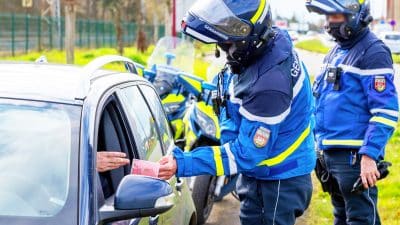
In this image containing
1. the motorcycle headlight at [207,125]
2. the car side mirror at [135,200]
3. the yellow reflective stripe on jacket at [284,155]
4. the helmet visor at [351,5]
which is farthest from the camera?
the motorcycle headlight at [207,125]

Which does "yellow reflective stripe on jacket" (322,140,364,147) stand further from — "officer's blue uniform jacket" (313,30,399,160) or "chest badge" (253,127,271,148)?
"chest badge" (253,127,271,148)

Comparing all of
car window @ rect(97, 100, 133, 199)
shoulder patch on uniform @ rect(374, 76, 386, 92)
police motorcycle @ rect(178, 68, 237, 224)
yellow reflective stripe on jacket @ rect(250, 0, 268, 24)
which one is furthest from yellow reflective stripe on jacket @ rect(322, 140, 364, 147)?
car window @ rect(97, 100, 133, 199)

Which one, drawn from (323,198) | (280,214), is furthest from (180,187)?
(323,198)

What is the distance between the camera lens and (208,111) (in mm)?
6598

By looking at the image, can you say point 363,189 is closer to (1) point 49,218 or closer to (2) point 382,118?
(2) point 382,118

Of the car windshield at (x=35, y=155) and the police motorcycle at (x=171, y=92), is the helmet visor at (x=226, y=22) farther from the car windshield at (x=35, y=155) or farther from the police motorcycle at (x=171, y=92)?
the police motorcycle at (x=171, y=92)

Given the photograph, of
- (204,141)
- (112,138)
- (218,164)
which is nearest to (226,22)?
(218,164)

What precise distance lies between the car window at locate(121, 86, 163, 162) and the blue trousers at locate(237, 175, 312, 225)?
0.53 m

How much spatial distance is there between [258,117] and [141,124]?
74 centimetres

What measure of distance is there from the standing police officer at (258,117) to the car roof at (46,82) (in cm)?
55

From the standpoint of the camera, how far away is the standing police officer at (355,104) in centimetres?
435

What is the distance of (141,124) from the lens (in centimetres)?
386

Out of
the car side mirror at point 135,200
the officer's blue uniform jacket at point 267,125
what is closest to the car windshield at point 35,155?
the car side mirror at point 135,200

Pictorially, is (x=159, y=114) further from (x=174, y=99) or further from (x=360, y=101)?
(x=174, y=99)
